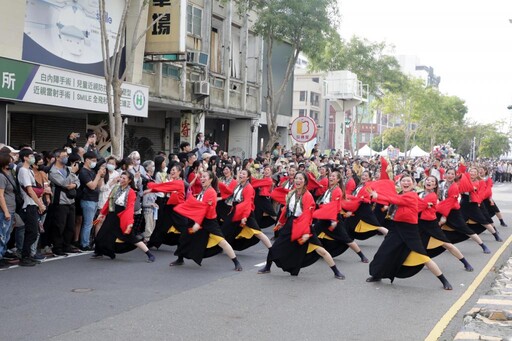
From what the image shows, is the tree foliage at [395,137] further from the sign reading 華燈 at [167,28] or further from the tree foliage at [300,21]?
the sign reading 華燈 at [167,28]

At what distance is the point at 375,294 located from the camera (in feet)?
29.5

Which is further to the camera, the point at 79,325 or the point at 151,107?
the point at 151,107

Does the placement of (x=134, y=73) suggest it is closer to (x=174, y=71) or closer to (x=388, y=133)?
(x=174, y=71)

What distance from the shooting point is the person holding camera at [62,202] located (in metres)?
11.3

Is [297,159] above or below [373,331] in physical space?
above

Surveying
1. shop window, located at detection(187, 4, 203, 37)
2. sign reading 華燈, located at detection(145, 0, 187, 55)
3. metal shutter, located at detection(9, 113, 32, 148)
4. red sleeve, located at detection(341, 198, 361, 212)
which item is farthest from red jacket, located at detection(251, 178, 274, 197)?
shop window, located at detection(187, 4, 203, 37)

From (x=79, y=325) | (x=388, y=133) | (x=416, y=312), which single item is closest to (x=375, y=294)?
(x=416, y=312)

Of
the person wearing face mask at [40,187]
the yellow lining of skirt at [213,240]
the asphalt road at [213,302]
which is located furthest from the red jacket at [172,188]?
the person wearing face mask at [40,187]

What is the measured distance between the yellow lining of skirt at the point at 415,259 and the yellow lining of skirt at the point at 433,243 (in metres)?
1.02

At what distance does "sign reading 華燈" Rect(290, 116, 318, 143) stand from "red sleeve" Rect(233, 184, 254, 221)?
8592mm

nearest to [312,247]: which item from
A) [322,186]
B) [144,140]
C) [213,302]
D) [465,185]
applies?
[213,302]

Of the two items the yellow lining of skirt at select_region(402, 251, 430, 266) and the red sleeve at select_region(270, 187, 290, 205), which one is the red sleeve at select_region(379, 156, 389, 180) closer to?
the yellow lining of skirt at select_region(402, 251, 430, 266)

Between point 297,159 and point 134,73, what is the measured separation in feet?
18.8

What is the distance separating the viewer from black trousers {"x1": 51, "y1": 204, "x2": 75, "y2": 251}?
448 inches
